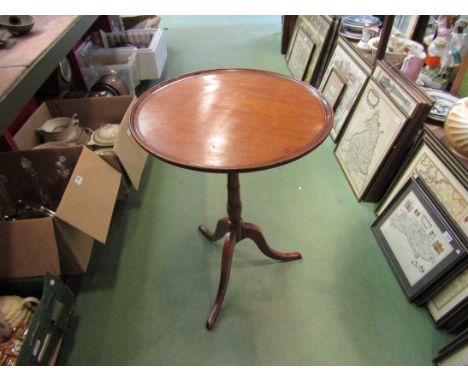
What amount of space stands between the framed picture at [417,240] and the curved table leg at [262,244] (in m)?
0.42

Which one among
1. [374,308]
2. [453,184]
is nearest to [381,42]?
[453,184]

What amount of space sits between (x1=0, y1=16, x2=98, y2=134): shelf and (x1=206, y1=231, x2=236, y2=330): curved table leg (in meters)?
0.78

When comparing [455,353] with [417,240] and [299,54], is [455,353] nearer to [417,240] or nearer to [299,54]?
[417,240]

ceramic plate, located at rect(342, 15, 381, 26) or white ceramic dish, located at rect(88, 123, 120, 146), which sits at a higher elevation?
ceramic plate, located at rect(342, 15, 381, 26)

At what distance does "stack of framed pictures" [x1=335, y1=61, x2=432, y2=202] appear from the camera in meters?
1.29

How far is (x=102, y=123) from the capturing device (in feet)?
5.84

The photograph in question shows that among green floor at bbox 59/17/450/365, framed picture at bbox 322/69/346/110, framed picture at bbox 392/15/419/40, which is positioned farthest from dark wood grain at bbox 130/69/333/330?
framed picture at bbox 392/15/419/40

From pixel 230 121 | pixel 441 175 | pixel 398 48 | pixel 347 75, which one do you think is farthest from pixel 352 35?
pixel 230 121

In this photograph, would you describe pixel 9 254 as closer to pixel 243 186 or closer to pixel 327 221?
Result: pixel 243 186

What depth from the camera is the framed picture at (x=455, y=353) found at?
0.94m

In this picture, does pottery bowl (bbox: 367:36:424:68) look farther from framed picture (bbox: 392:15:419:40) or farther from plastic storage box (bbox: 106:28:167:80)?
plastic storage box (bbox: 106:28:167:80)

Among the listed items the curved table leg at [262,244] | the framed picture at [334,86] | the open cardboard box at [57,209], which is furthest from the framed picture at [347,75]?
the open cardboard box at [57,209]

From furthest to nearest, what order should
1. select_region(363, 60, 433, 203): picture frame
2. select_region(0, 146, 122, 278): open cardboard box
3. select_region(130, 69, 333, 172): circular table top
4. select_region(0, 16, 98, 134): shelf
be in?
select_region(363, 60, 433, 203): picture frame → select_region(0, 146, 122, 278): open cardboard box → select_region(0, 16, 98, 134): shelf → select_region(130, 69, 333, 172): circular table top

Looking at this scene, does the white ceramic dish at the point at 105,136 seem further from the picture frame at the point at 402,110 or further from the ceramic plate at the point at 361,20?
the ceramic plate at the point at 361,20
